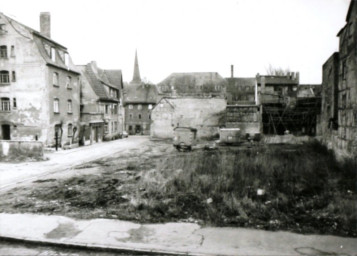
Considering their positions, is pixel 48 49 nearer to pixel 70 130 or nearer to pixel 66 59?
pixel 66 59

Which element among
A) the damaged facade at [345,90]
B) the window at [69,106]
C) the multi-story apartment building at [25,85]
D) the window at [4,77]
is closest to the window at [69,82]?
the window at [69,106]

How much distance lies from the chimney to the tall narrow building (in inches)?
1230

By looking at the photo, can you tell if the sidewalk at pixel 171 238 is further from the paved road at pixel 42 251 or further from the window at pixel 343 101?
the window at pixel 343 101

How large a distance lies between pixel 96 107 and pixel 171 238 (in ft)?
99.0

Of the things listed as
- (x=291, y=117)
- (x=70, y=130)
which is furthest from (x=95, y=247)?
(x=291, y=117)

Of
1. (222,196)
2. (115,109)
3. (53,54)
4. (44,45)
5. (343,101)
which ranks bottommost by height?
(222,196)

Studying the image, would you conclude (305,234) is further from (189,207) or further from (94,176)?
(94,176)

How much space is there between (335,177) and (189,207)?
21.3 feet

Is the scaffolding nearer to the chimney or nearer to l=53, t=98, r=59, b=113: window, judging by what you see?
l=53, t=98, r=59, b=113: window

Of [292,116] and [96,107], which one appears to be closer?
[292,116]

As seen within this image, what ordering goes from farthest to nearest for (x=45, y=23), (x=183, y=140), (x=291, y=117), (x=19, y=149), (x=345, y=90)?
(x=291, y=117) < (x=45, y=23) < (x=183, y=140) < (x=19, y=149) < (x=345, y=90)

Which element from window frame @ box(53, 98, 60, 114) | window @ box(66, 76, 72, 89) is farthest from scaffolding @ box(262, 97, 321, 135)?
window frame @ box(53, 98, 60, 114)

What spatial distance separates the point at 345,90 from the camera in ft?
48.2

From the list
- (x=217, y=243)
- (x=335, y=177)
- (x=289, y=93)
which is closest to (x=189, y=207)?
(x=217, y=243)
